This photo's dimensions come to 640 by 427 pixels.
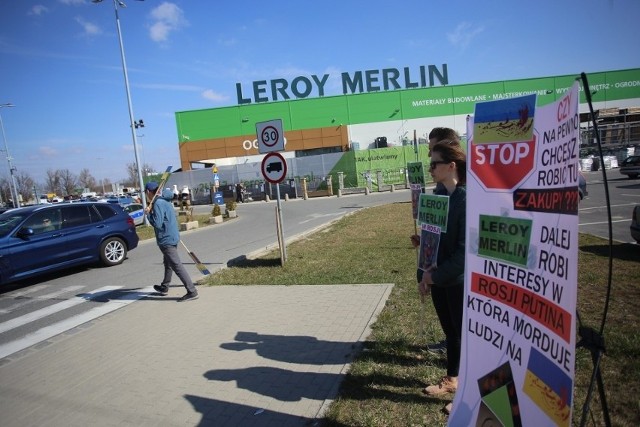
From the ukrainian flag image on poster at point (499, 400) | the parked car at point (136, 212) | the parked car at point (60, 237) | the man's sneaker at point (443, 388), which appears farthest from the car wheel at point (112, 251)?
the parked car at point (136, 212)

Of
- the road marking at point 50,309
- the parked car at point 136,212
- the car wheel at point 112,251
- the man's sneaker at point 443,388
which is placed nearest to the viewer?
the man's sneaker at point 443,388

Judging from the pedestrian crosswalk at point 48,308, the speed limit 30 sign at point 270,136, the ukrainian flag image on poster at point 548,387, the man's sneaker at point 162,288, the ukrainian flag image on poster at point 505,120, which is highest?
the speed limit 30 sign at point 270,136

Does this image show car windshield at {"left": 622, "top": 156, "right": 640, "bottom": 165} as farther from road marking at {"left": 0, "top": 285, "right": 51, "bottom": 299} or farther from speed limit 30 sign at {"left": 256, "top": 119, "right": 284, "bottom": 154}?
road marking at {"left": 0, "top": 285, "right": 51, "bottom": 299}

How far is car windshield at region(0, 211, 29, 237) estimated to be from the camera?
8.35 m

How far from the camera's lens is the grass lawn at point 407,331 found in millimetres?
3068

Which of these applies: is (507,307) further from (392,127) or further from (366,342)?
(392,127)

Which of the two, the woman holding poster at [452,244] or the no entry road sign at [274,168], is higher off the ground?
the no entry road sign at [274,168]

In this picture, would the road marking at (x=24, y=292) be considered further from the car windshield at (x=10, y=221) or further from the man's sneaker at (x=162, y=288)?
the man's sneaker at (x=162, y=288)

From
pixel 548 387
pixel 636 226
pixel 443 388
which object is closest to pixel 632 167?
pixel 636 226

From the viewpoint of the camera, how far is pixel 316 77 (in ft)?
160

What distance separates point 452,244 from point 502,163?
112 centimetres

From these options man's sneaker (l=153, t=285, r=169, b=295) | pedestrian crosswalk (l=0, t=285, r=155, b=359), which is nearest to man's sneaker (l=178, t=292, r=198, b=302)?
man's sneaker (l=153, t=285, r=169, b=295)

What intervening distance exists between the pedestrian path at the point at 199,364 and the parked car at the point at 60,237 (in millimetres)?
3612

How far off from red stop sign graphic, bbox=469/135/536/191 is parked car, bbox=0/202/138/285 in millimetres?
9245
